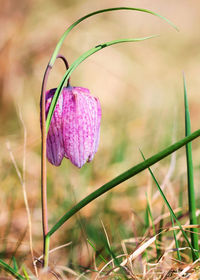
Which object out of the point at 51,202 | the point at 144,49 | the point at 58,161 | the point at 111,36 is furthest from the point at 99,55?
the point at 58,161

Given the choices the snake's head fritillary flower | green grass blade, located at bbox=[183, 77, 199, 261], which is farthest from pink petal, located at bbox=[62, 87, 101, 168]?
green grass blade, located at bbox=[183, 77, 199, 261]

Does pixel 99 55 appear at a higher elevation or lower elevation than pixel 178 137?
higher

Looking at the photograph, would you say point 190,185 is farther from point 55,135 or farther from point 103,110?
point 103,110

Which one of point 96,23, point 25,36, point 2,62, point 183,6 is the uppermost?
point 183,6

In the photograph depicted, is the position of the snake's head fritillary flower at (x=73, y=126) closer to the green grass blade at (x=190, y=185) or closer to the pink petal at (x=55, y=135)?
the pink petal at (x=55, y=135)

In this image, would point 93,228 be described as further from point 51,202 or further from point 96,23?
point 96,23

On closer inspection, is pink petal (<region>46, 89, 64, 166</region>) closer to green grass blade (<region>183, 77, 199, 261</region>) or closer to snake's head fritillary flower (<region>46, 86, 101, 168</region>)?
snake's head fritillary flower (<region>46, 86, 101, 168</region>)

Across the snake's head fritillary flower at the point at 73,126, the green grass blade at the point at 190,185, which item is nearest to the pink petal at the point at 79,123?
the snake's head fritillary flower at the point at 73,126
